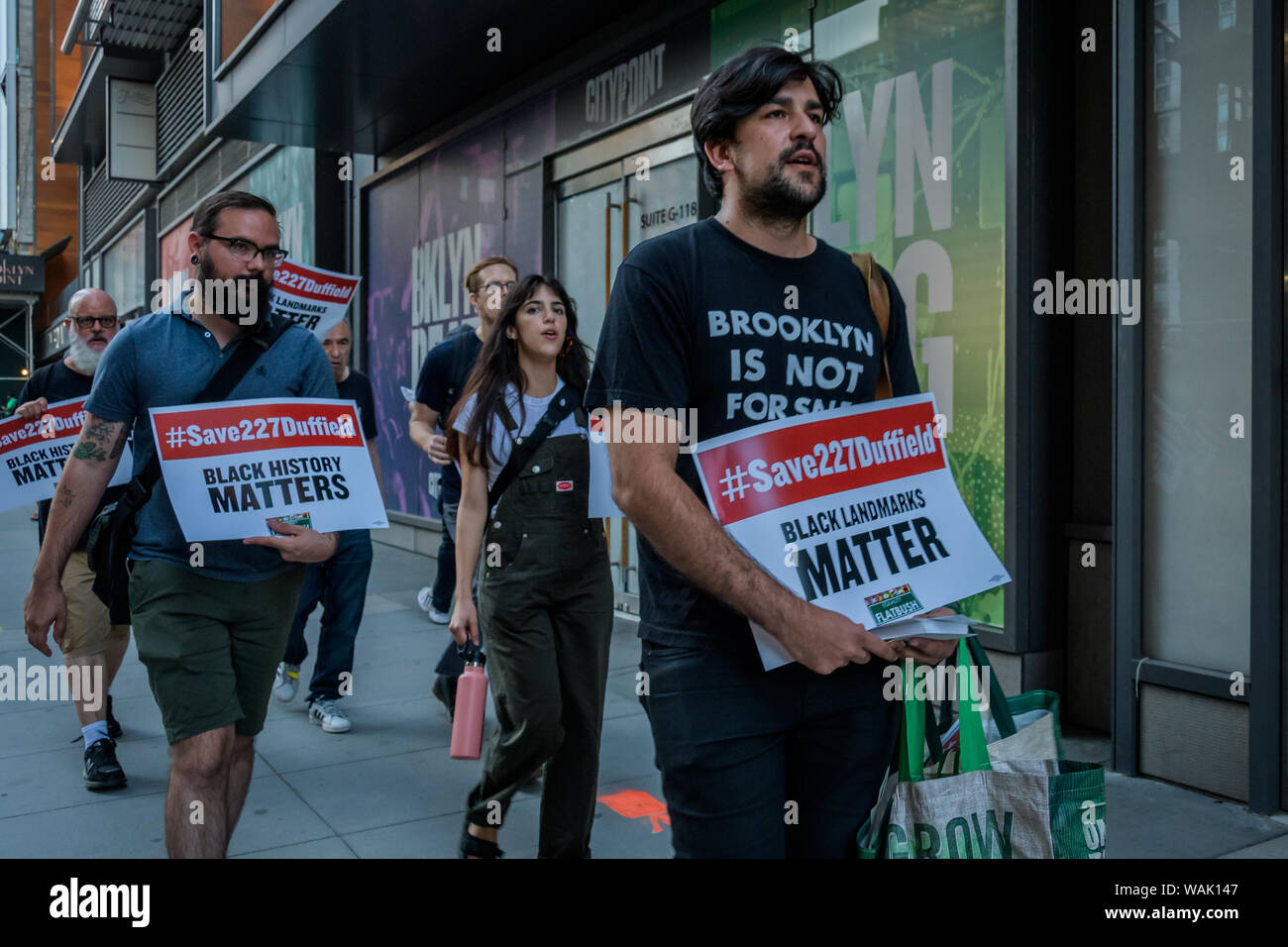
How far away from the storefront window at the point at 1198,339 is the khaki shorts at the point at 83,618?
14.3 feet

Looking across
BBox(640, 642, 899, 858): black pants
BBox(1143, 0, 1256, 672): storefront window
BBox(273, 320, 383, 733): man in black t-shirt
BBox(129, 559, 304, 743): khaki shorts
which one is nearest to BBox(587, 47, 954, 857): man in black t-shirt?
BBox(640, 642, 899, 858): black pants

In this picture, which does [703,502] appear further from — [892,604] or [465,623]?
[465,623]

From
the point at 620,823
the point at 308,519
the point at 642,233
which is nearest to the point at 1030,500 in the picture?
the point at 620,823

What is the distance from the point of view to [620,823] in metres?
4.43

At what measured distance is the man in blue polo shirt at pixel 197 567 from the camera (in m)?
3.18

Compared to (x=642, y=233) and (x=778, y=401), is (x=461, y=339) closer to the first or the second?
(x=642, y=233)

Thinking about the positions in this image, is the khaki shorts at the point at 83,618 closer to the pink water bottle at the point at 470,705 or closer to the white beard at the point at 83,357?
the white beard at the point at 83,357

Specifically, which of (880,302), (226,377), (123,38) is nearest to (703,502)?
(880,302)

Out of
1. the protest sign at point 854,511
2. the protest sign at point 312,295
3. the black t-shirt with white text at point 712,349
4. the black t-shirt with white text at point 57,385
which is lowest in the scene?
the protest sign at point 854,511

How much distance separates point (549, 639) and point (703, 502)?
1737 mm

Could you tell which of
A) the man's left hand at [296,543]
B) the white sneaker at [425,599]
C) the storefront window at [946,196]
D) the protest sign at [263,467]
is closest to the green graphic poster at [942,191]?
the storefront window at [946,196]

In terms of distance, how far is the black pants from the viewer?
2.09 metres

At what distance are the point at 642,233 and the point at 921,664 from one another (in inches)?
257

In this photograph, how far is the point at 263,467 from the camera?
3359 millimetres
